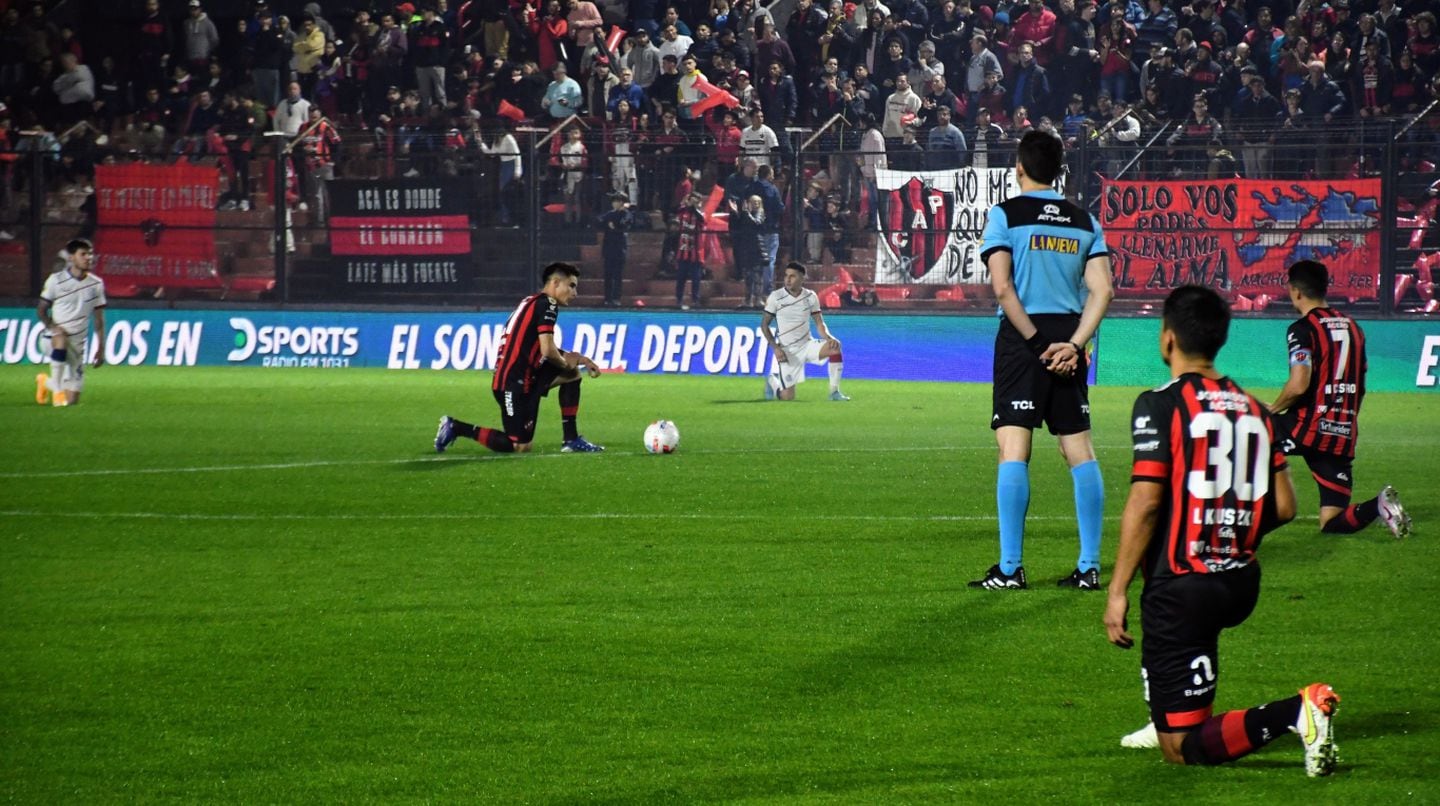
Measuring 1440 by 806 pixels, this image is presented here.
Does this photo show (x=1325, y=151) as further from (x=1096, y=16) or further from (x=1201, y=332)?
(x=1201, y=332)

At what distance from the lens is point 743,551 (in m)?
9.31

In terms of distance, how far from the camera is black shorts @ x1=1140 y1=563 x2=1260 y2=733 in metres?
4.70

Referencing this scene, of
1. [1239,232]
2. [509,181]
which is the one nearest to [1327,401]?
[1239,232]

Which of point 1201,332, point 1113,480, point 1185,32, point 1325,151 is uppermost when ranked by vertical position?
point 1185,32

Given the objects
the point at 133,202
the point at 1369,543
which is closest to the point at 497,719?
the point at 1369,543

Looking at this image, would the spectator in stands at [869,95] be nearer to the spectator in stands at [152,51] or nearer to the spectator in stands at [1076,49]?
the spectator in stands at [1076,49]

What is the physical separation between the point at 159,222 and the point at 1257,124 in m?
16.7

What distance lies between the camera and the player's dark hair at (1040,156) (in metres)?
7.55

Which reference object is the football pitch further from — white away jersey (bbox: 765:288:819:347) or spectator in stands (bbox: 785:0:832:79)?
spectator in stands (bbox: 785:0:832:79)

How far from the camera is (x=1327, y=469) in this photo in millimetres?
9820

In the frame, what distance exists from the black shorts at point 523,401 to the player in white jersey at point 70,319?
23.3 ft

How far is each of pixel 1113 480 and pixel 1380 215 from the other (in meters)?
11.5

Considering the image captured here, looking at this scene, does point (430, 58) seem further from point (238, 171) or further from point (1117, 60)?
point (1117, 60)

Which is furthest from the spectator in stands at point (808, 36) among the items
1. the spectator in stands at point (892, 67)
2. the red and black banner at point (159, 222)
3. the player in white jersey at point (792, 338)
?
the red and black banner at point (159, 222)
